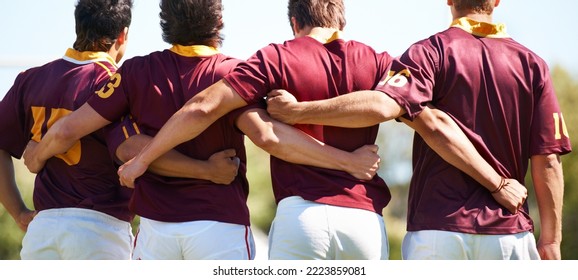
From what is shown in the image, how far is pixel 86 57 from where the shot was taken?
4.97m

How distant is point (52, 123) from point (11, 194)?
62cm

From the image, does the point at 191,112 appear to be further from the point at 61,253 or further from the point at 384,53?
the point at 61,253

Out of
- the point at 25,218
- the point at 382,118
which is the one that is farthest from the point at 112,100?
the point at 382,118

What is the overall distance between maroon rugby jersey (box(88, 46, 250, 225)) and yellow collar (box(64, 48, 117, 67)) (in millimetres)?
604

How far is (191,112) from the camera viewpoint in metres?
4.09

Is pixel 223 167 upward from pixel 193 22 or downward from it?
downward

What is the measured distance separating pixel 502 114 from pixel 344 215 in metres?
0.81

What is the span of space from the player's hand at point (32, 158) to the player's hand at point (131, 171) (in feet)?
2.34

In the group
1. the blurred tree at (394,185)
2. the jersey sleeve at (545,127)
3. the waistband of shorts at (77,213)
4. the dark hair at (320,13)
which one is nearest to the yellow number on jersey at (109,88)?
the waistband of shorts at (77,213)

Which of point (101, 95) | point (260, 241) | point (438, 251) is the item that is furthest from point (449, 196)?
point (260, 241)

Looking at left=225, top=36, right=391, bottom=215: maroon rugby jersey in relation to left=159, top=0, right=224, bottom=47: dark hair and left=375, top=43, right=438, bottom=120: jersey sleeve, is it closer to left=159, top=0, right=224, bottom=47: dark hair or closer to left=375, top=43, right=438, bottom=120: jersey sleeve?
left=375, top=43, right=438, bottom=120: jersey sleeve

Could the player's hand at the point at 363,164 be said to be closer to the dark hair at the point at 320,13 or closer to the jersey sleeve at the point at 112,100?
the dark hair at the point at 320,13

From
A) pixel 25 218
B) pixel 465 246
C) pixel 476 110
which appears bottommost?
pixel 25 218

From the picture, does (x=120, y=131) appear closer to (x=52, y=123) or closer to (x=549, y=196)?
(x=52, y=123)
